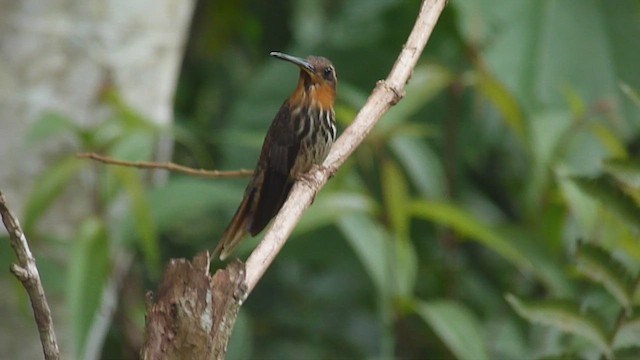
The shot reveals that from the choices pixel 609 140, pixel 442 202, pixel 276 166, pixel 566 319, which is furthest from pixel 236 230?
pixel 609 140

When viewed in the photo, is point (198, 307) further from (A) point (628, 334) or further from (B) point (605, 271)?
(A) point (628, 334)

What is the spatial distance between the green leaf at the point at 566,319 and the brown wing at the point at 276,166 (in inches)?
21.4


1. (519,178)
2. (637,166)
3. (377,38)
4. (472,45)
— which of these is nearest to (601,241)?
(637,166)

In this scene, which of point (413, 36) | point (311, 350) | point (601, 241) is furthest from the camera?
point (311, 350)

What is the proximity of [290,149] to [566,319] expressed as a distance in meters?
0.71

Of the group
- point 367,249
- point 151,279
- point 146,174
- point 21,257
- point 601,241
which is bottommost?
point 151,279

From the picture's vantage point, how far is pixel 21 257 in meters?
1.76

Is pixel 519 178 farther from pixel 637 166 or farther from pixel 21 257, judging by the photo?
pixel 21 257

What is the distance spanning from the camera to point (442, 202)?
3.64m

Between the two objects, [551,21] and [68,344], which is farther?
[551,21]

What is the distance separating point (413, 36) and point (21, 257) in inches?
36.9

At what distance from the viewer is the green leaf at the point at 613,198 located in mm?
2738

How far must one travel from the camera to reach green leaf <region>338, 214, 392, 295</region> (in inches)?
130

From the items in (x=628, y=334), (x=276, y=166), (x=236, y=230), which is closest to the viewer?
(x=236, y=230)
